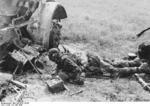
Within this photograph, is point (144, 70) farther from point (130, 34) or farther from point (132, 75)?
point (130, 34)

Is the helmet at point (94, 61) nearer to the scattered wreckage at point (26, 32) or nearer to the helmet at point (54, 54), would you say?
the helmet at point (54, 54)

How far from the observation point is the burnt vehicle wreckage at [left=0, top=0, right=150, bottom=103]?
536 centimetres

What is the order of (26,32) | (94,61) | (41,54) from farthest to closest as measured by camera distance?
(26,32) < (41,54) < (94,61)

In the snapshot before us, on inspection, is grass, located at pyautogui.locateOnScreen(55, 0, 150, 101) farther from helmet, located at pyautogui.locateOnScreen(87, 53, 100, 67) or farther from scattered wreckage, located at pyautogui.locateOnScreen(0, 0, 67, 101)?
scattered wreckage, located at pyautogui.locateOnScreen(0, 0, 67, 101)

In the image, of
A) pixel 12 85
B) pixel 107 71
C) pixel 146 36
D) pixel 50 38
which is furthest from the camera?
pixel 146 36

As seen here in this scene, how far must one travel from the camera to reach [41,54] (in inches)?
247

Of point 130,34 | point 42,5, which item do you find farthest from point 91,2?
point 42,5

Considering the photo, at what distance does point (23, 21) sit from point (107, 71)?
6.91 feet

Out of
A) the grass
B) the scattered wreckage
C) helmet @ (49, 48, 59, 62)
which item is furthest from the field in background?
helmet @ (49, 48, 59, 62)

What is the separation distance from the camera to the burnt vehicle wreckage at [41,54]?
5.36m

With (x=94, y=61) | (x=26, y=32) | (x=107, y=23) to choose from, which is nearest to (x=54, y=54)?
(x=94, y=61)

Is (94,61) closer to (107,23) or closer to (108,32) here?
(108,32)

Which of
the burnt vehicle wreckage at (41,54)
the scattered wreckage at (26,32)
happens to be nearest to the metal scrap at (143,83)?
the burnt vehicle wreckage at (41,54)

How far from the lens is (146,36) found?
28.9 ft
